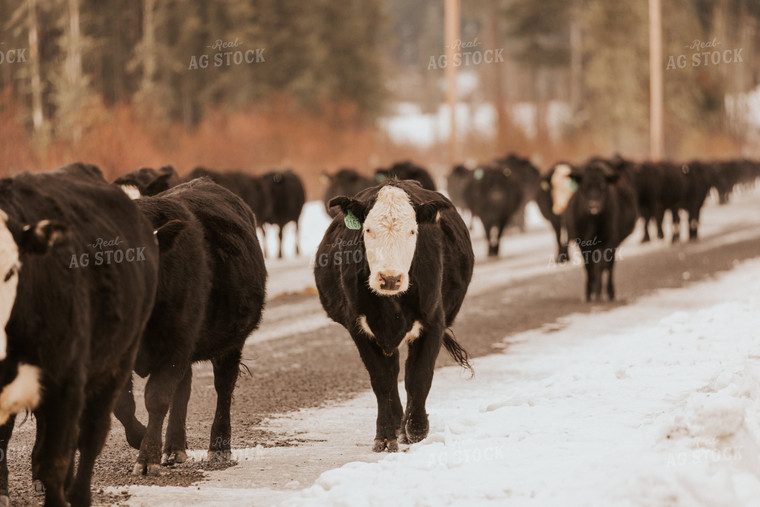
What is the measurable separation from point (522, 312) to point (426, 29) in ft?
347

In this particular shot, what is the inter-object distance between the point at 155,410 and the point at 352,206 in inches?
77.7

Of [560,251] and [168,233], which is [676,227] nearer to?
[560,251]

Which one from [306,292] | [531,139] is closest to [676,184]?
[306,292]

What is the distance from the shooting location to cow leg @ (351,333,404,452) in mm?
7566

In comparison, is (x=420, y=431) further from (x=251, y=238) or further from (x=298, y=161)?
(x=298, y=161)

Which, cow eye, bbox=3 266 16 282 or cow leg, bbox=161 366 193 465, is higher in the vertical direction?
cow eye, bbox=3 266 16 282

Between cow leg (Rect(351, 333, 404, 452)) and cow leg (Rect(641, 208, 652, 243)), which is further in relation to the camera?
cow leg (Rect(641, 208, 652, 243))

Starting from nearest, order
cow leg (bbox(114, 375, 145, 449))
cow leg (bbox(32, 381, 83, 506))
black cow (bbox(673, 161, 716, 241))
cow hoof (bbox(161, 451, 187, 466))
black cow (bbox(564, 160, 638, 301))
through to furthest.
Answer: cow leg (bbox(32, 381, 83, 506)) < cow hoof (bbox(161, 451, 187, 466)) < cow leg (bbox(114, 375, 145, 449)) < black cow (bbox(564, 160, 638, 301)) < black cow (bbox(673, 161, 716, 241))

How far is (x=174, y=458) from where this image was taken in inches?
283

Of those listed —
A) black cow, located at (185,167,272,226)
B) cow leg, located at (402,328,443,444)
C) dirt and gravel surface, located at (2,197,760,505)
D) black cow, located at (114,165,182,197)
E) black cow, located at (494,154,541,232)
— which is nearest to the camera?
dirt and gravel surface, located at (2,197,760,505)

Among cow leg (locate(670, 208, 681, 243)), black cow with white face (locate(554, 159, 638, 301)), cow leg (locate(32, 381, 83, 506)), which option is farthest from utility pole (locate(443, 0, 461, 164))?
cow leg (locate(32, 381, 83, 506))

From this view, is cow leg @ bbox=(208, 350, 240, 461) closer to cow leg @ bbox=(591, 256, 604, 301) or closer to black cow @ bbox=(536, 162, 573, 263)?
cow leg @ bbox=(591, 256, 604, 301)

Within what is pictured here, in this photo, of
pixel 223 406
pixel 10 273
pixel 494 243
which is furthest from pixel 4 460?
pixel 494 243

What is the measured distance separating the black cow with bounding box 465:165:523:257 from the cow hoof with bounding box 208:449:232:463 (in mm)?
16287
